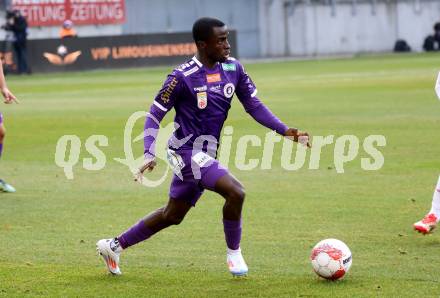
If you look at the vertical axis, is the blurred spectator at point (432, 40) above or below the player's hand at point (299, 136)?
below

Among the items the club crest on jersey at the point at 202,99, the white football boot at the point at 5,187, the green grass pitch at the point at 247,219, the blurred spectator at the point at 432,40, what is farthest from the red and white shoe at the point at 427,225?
the blurred spectator at the point at 432,40

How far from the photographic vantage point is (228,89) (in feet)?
29.9

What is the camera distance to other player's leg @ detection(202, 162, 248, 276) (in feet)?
28.5

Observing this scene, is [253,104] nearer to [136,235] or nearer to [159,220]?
[159,220]

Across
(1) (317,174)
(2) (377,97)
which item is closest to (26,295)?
(1) (317,174)

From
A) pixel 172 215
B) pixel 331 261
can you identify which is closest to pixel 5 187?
pixel 172 215

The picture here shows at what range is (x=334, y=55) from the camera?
6203 centimetres

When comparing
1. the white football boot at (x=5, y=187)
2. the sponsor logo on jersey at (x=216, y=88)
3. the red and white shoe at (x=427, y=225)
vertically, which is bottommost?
the white football boot at (x=5, y=187)

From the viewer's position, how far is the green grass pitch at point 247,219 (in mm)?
8828

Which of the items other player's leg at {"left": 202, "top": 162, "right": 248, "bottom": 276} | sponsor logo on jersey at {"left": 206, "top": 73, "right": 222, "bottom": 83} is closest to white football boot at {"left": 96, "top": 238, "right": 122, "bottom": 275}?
other player's leg at {"left": 202, "top": 162, "right": 248, "bottom": 276}

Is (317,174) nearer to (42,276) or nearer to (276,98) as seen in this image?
(42,276)

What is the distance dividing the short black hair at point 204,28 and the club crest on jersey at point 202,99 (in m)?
0.45

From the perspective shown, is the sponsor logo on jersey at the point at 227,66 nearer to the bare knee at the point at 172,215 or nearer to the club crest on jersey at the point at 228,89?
the club crest on jersey at the point at 228,89

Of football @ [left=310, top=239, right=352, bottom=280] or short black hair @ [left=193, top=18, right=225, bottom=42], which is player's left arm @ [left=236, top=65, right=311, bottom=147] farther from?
football @ [left=310, top=239, right=352, bottom=280]
